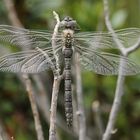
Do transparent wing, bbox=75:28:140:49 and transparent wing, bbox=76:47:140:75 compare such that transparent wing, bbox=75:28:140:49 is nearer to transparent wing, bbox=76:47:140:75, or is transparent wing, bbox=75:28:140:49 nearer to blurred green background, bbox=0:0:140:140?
transparent wing, bbox=76:47:140:75

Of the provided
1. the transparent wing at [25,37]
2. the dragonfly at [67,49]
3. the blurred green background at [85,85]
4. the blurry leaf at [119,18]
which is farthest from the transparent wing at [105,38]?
the blurry leaf at [119,18]

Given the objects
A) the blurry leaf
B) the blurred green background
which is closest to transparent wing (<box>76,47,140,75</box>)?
the blurred green background

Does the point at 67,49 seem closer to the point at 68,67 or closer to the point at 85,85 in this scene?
the point at 68,67

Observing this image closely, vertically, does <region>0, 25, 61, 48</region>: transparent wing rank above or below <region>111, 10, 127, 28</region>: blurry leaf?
below

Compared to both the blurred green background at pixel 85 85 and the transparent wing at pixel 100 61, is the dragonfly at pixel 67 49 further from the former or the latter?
the blurred green background at pixel 85 85

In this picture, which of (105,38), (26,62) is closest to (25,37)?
(26,62)

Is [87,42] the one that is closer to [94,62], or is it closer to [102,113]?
[94,62]

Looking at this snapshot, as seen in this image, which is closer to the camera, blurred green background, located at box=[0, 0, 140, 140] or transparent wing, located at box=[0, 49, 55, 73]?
transparent wing, located at box=[0, 49, 55, 73]
